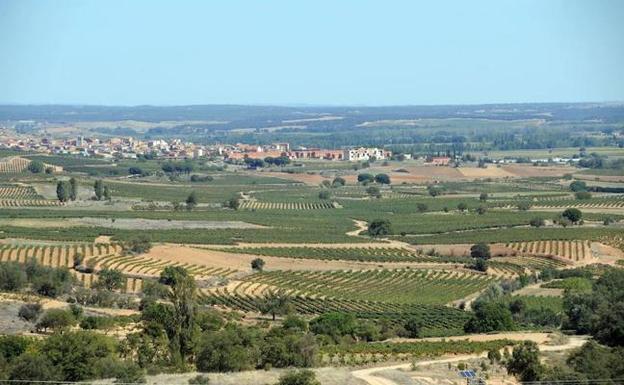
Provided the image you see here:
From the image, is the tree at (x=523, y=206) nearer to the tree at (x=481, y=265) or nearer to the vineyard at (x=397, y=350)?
the tree at (x=481, y=265)

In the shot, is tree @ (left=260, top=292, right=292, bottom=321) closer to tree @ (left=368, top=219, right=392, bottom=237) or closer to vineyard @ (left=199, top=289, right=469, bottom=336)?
vineyard @ (left=199, top=289, right=469, bottom=336)

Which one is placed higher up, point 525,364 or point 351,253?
point 525,364

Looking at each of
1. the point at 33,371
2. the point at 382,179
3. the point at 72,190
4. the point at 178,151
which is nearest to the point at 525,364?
the point at 33,371

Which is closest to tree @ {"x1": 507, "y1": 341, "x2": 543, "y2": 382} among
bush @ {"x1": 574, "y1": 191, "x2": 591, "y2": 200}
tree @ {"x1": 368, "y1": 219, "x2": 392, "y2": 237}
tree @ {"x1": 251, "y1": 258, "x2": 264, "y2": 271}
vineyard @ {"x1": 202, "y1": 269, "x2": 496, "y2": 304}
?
vineyard @ {"x1": 202, "y1": 269, "x2": 496, "y2": 304}

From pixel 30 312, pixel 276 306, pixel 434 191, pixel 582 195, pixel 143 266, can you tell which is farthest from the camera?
pixel 434 191

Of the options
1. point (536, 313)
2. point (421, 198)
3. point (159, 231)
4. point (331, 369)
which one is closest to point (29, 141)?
point (421, 198)

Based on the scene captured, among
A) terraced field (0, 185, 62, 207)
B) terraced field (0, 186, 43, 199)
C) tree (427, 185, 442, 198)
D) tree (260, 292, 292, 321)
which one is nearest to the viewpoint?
tree (260, 292, 292, 321)

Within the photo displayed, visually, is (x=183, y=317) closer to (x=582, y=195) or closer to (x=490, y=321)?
(x=490, y=321)
